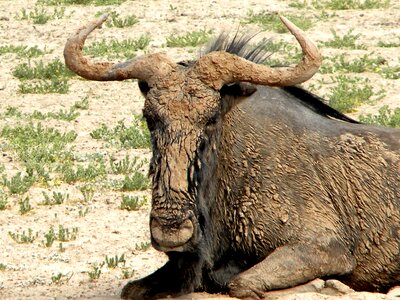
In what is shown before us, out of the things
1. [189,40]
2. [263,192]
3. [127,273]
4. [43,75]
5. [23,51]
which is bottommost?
[23,51]

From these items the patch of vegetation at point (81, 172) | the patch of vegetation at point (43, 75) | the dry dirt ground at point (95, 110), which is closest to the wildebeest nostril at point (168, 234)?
the dry dirt ground at point (95, 110)

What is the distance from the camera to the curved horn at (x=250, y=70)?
815 cm

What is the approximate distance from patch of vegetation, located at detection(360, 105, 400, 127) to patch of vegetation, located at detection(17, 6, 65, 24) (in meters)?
6.87

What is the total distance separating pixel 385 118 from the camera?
13938 millimetres

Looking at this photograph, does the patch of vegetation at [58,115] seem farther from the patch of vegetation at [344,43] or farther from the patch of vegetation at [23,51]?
the patch of vegetation at [344,43]

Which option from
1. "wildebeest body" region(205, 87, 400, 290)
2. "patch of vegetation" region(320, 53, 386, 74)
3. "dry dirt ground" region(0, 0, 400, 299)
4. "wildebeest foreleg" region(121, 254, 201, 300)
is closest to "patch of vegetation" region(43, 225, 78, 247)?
"dry dirt ground" region(0, 0, 400, 299)

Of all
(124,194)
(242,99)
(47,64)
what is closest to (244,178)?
(242,99)

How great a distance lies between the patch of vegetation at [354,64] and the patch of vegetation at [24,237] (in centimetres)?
666

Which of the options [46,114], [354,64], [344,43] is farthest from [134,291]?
[344,43]

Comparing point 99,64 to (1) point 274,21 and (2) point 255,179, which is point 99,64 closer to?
(2) point 255,179

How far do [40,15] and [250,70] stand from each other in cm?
1159

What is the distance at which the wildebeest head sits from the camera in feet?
25.4

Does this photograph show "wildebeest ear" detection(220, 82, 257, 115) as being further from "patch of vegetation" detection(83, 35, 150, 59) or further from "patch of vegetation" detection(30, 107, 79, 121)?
"patch of vegetation" detection(83, 35, 150, 59)

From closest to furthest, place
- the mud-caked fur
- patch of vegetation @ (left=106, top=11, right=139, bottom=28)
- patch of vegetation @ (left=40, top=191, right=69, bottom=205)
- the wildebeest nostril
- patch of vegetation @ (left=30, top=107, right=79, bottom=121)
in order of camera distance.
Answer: the wildebeest nostril < the mud-caked fur < patch of vegetation @ (left=40, top=191, right=69, bottom=205) < patch of vegetation @ (left=30, top=107, right=79, bottom=121) < patch of vegetation @ (left=106, top=11, right=139, bottom=28)
